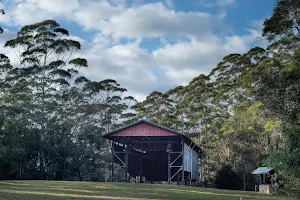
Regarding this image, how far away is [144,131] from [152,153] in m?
11.6

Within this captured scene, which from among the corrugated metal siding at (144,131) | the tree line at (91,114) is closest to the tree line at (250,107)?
the tree line at (91,114)

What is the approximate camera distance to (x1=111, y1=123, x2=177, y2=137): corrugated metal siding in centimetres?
3503

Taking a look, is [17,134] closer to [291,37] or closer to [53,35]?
[53,35]

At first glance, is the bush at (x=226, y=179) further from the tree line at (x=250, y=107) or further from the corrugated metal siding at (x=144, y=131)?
the corrugated metal siding at (x=144, y=131)

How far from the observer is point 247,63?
146 feet

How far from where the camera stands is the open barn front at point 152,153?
35406mm

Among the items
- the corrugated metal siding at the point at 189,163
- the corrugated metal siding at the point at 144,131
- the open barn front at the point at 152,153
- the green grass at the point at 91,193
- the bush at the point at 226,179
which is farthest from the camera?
the bush at the point at 226,179

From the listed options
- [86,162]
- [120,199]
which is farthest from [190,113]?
[120,199]

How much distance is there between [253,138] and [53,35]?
2576 cm

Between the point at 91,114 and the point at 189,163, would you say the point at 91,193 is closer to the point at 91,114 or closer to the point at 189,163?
the point at 189,163

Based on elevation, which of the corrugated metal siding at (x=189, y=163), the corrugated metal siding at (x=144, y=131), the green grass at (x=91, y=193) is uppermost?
the corrugated metal siding at (x=144, y=131)

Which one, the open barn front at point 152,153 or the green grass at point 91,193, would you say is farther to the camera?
the open barn front at point 152,153

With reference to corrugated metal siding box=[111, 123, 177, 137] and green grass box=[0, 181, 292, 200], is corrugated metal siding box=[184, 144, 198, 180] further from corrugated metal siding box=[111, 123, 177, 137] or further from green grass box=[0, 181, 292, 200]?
green grass box=[0, 181, 292, 200]

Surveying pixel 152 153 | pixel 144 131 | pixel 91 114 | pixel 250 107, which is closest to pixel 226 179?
pixel 250 107
